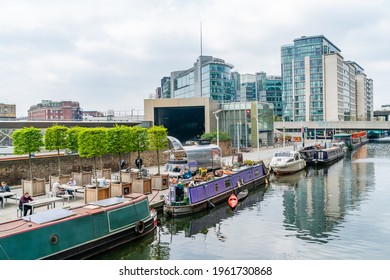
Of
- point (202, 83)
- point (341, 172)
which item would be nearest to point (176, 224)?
point (341, 172)

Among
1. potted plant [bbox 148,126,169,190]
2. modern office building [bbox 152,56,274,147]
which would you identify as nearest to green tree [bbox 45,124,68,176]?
potted plant [bbox 148,126,169,190]

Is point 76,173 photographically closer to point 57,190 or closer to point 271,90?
point 57,190

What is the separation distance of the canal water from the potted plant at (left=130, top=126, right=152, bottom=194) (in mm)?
3935

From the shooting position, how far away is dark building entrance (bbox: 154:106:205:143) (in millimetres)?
82325

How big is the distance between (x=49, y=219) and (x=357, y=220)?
1877 cm

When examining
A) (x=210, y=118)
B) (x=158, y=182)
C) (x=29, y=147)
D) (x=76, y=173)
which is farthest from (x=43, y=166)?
(x=210, y=118)

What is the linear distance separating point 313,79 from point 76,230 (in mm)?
154426

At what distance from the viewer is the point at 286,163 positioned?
1834 inches

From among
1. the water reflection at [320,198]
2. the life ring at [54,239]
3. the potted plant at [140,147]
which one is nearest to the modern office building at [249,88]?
the water reflection at [320,198]

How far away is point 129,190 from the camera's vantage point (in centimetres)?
2677

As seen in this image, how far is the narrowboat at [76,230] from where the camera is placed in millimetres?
15062

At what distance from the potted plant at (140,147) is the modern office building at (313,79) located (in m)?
132

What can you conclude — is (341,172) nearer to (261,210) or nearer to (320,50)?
(261,210)

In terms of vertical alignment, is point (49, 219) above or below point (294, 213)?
above
